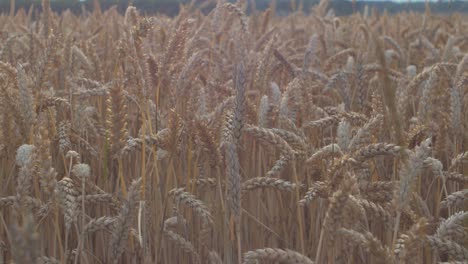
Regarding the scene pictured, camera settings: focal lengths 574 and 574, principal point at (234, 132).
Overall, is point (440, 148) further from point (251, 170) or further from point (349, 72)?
point (349, 72)

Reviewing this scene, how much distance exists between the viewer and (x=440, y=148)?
153cm

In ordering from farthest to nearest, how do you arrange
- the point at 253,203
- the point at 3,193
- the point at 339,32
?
the point at 339,32 < the point at 253,203 < the point at 3,193

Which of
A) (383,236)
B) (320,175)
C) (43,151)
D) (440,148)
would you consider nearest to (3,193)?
(43,151)

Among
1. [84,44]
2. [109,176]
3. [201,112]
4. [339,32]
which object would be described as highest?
[339,32]

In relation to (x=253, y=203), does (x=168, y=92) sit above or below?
above

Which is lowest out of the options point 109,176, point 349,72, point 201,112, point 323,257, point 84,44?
point 323,257

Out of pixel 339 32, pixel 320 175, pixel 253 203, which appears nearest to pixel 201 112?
pixel 253 203

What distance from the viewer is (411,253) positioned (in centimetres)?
80

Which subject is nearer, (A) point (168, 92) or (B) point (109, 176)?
(A) point (168, 92)

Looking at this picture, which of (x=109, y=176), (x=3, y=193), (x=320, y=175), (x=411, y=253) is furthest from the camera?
(x=109, y=176)

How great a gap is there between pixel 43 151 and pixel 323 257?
71 centimetres

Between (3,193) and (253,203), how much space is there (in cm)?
65

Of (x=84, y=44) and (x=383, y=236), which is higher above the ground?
(x=84, y=44)

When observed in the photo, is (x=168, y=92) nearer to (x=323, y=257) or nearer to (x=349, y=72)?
(x=323, y=257)
